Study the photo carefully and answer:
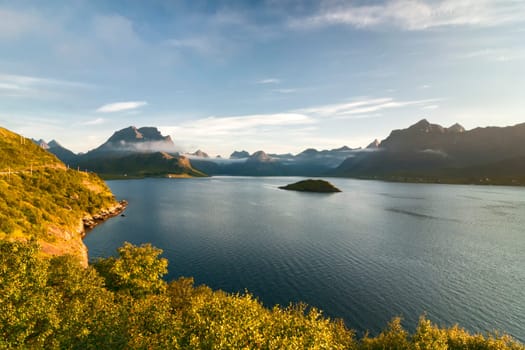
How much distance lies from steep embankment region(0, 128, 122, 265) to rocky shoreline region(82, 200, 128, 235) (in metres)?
0.69

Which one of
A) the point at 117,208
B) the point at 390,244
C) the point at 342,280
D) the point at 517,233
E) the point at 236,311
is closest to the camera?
the point at 236,311

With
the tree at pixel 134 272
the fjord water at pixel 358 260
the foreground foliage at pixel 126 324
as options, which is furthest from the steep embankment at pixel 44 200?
the foreground foliage at pixel 126 324

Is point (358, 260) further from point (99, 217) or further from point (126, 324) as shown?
point (99, 217)

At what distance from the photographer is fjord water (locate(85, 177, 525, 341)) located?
58219 mm

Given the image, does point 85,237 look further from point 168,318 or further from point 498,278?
point 498,278

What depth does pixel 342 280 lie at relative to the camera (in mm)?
70625

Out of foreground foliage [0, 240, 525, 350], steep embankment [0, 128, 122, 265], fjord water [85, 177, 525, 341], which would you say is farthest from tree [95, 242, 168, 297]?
fjord water [85, 177, 525, 341]

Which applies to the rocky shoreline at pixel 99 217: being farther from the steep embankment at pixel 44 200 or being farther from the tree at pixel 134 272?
the tree at pixel 134 272

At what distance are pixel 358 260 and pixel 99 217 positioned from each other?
13691 centimetres

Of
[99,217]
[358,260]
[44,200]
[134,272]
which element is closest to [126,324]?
[134,272]

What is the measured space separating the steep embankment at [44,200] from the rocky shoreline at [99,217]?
69 cm

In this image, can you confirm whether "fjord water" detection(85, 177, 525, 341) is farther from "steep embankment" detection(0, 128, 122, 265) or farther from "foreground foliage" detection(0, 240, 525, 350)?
"foreground foliage" detection(0, 240, 525, 350)

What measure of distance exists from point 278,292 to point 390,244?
64.1m

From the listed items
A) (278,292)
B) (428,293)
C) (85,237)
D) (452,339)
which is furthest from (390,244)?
(85,237)
